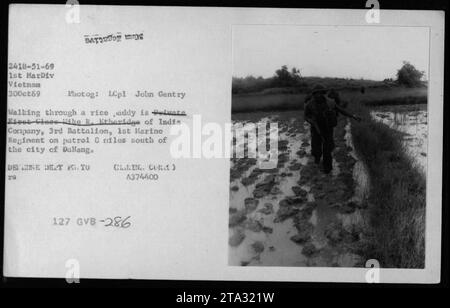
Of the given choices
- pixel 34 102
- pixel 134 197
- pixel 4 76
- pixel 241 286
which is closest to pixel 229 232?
pixel 241 286

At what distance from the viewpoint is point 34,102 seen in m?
1.27

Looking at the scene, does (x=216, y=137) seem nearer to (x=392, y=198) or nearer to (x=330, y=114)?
(x=330, y=114)

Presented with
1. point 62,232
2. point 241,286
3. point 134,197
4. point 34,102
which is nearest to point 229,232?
point 241,286

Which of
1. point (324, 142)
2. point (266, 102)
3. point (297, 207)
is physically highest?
point (266, 102)

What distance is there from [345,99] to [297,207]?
31cm

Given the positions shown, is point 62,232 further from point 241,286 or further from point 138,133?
point 241,286

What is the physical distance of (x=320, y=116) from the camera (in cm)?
127

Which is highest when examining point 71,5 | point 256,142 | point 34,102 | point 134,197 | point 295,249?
point 71,5

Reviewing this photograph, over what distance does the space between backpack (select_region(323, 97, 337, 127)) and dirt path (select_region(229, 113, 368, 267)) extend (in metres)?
0.02

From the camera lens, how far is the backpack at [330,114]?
1.27 m

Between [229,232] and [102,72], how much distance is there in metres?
0.54

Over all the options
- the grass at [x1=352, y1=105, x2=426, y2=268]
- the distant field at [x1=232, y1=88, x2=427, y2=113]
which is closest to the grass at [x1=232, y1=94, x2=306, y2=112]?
the distant field at [x1=232, y1=88, x2=427, y2=113]

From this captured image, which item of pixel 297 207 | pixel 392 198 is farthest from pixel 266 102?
pixel 392 198
